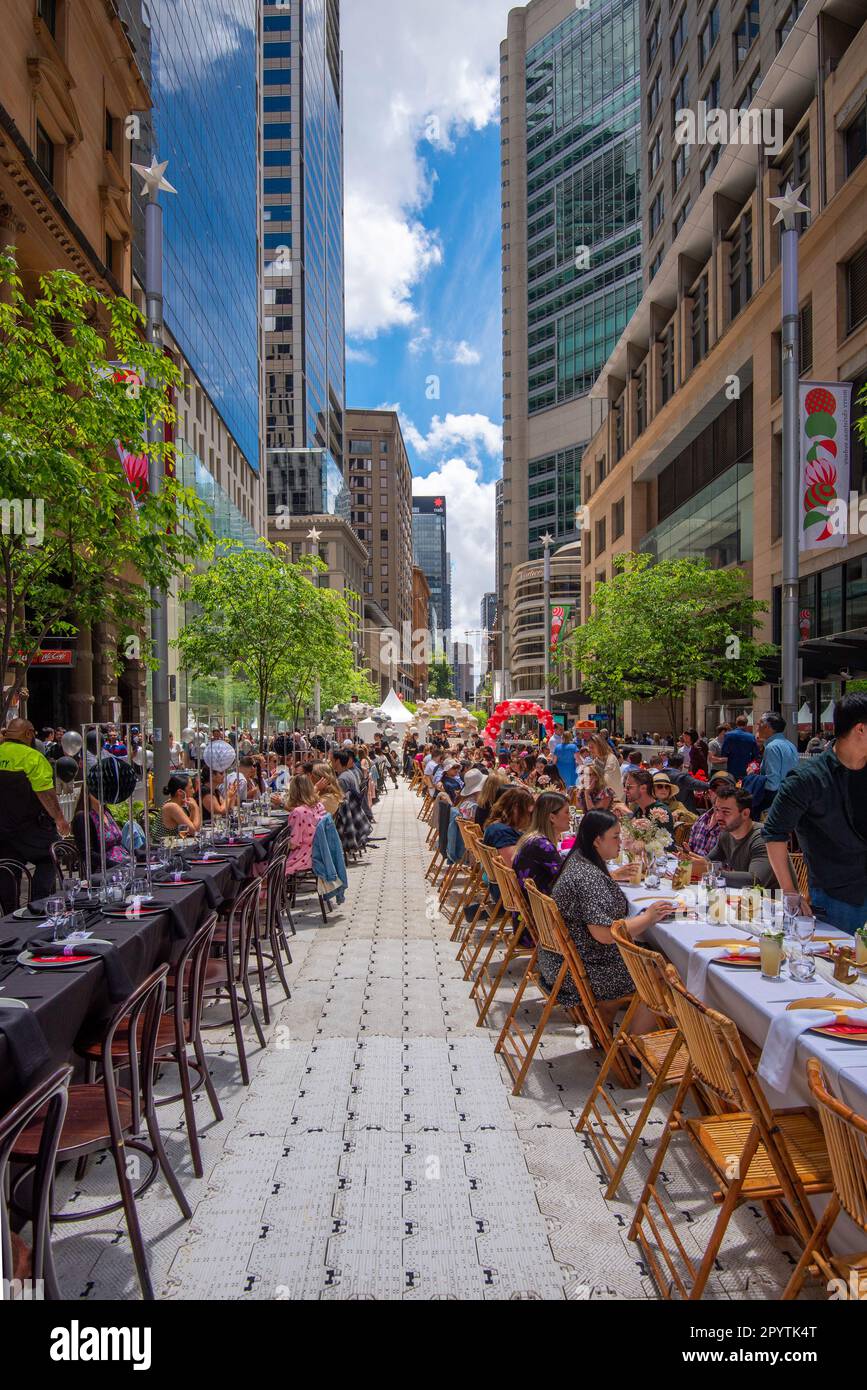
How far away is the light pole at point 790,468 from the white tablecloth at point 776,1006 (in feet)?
28.3

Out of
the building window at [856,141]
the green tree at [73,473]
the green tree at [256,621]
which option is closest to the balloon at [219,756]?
the green tree at [73,473]

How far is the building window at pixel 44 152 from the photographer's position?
18.1 m

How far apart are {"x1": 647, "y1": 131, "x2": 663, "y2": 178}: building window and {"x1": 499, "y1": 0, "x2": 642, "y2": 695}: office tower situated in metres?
33.2

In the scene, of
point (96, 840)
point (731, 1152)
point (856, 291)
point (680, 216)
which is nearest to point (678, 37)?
point (680, 216)

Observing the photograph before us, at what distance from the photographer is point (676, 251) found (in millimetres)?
32438

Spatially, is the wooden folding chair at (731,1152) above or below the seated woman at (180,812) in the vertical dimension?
below

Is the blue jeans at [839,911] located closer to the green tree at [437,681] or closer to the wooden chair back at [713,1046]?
the wooden chair back at [713,1046]

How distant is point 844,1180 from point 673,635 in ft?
69.6

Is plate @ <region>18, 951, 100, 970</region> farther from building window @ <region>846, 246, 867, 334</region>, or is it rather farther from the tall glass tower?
the tall glass tower

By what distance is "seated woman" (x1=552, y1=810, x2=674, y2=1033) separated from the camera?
4773 mm

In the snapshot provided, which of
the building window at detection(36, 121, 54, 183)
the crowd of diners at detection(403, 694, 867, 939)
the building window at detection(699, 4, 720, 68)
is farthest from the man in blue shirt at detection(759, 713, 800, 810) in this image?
the building window at detection(699, 4, 720, 68)

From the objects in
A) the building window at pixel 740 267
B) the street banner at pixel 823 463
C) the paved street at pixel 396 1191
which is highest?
the building window at pixel 740 267

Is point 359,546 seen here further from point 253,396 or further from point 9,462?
point 9,462

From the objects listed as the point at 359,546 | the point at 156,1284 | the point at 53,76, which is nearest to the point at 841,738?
the point at 156,1284
